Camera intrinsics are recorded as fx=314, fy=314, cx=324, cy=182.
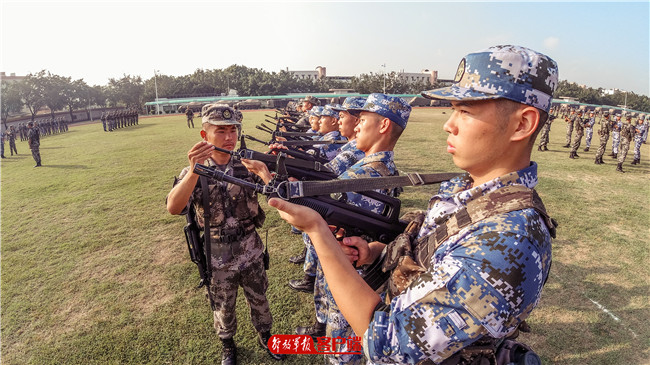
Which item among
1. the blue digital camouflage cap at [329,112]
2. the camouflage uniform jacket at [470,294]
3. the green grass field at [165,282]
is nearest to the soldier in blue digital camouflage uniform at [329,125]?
the blue digital camouflage cap at [329,112]

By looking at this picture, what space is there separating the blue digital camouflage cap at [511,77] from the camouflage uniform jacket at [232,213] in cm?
252

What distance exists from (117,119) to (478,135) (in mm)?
37957

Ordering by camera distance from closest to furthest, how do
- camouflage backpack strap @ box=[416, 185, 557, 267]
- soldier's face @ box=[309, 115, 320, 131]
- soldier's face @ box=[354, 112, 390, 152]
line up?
camouflage backpack strap @ box=[416, 185, 557, 267], soldier's face @ box=[354, 112, 390, 152], soldier's face @ box=[309, 115, 320, 131]

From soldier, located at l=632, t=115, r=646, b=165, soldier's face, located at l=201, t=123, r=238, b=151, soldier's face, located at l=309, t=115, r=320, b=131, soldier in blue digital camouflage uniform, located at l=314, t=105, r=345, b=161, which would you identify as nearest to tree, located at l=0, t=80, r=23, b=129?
soldier's face, located at l=309, t=115, r=320, b=131

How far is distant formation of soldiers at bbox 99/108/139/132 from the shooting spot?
2976 centimetres

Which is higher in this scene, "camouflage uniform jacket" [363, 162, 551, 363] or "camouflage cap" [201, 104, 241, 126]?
"camouflage cap" [201, 104, 241, 126]

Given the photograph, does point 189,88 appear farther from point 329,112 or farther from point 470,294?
point 470,294

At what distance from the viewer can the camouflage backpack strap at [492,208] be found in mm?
1204

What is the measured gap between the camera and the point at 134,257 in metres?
6.12

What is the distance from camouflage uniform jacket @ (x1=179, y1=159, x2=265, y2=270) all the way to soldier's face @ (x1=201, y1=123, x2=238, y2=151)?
0.20m

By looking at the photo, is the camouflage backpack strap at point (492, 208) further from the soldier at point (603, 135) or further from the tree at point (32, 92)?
the tree at point (32, 92)

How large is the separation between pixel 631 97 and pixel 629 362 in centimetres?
8937

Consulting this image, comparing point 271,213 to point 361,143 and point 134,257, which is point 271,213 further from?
point 361,143

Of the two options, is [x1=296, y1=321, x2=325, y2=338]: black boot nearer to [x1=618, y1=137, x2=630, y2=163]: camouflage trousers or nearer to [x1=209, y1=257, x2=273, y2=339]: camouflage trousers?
[x1=209, y1=257, x2=273, y2=339]: camouflage trousers
